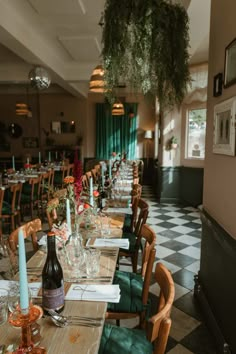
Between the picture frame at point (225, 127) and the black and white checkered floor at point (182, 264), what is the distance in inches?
55.5

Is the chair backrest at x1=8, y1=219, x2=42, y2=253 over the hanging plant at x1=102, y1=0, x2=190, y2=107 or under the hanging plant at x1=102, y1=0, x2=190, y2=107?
under

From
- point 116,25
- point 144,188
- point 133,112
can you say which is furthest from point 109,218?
point 133,112

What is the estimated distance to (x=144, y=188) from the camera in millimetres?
8664

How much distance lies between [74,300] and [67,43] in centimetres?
505

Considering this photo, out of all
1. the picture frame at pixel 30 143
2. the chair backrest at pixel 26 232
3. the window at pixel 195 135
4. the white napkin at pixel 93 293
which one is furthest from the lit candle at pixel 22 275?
the picture frame at pixel 30 143

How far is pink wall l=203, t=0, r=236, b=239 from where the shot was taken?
1739 millimetres

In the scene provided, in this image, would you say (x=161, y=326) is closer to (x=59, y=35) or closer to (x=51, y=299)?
(x=51, y=299)

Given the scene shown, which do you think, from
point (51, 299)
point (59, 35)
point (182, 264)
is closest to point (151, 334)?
point (51, 299)

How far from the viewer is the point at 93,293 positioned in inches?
52.6

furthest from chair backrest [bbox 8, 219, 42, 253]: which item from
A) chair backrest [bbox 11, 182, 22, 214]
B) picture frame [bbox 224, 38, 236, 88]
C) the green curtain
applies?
the green curtain

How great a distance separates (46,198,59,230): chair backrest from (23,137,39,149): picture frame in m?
8.02

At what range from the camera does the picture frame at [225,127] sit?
1.71 meters

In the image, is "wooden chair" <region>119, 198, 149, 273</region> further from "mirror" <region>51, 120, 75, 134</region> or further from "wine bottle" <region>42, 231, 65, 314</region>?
"mirror" <region>51, 120, 75, 134</region>

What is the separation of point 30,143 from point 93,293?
31.1 ft
